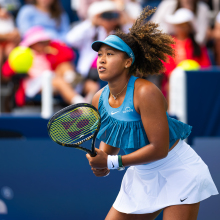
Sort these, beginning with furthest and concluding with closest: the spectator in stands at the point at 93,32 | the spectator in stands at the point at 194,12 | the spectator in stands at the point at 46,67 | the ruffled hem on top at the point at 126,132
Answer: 1. the spectator in stands at the point at 194,12
2. the spectator in stands at the point at 93,32
3. the spectator in stands at the point at 46,67
4. the ruffled hem on top at the point at 126,132

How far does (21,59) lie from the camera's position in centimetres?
500

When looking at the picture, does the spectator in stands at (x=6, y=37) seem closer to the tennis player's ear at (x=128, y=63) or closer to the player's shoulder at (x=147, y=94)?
the tennis player's ear at (x=128, y=63)

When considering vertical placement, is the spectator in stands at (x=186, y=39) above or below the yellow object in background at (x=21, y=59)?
above

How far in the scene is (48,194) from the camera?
3.38 metres

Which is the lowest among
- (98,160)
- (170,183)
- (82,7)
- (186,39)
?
(170,183)

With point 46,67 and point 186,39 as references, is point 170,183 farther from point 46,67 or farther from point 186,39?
point 186,39

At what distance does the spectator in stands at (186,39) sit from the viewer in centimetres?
531

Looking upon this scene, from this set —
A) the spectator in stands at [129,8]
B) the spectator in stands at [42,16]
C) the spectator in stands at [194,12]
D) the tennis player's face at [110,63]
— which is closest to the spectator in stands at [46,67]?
the spectator in stands at [42,16]

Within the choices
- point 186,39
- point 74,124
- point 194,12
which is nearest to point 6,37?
point 186,39

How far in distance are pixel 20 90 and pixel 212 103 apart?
2.42 metres

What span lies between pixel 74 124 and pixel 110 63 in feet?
1.25

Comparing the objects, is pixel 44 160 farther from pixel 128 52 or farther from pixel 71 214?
pixel 128 52

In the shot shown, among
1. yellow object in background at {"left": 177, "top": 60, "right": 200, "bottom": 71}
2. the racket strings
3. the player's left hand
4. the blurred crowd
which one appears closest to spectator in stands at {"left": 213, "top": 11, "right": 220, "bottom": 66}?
the blurred crowd

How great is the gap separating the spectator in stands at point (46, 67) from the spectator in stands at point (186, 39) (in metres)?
1.44
